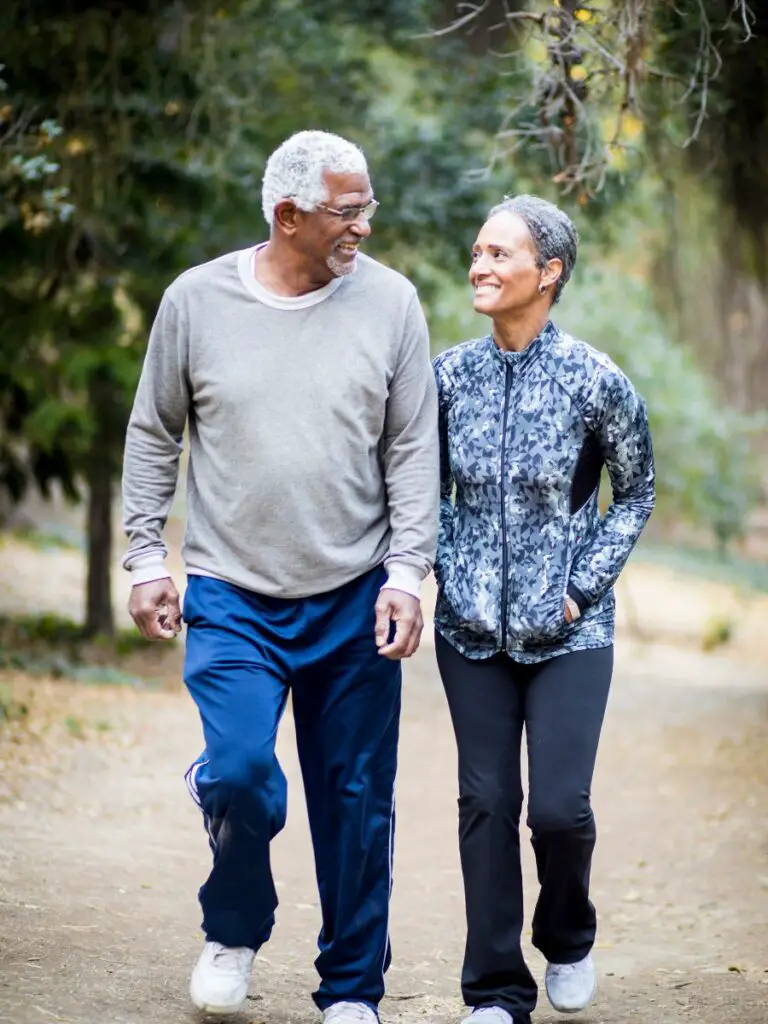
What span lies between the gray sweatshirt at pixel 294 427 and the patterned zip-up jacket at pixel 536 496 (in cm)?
17

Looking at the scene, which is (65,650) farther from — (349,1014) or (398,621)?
(398,621)

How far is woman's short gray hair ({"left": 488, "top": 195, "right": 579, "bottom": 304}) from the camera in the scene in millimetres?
3951

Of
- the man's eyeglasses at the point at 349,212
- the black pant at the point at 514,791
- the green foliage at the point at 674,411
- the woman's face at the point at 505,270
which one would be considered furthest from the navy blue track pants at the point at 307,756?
the green foliage at the point at 674,411

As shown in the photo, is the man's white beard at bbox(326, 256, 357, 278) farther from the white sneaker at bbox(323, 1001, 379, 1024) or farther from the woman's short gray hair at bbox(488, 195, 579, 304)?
the white sneaker at bbox(323, 1001, 379, 1024)

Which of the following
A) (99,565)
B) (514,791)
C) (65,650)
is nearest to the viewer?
(514,791)

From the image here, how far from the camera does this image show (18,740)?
823 centimetres

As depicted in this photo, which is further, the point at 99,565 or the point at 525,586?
the point at 99,565

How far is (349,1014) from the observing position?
377 cm

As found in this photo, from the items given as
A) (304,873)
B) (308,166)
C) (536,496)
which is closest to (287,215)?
(308,166)

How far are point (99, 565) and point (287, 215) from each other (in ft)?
30.5

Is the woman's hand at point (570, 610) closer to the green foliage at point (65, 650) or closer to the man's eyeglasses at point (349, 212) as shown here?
the man's eyeglasses at point (349, 212)

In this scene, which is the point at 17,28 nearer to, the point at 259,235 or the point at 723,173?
the point at 259,235

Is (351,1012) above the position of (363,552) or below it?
below

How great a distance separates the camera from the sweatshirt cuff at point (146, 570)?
3.85 meters
